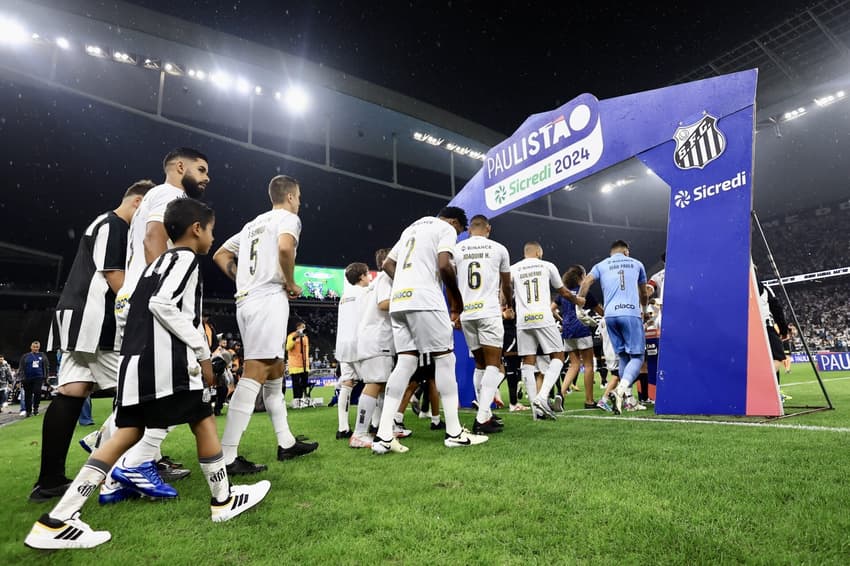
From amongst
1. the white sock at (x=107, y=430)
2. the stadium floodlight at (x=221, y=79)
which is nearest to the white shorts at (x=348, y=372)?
the white sock at (x=107, y=430)

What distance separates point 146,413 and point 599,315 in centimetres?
659

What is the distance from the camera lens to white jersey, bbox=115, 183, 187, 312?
108 inches

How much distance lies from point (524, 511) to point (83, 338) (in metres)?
2.74

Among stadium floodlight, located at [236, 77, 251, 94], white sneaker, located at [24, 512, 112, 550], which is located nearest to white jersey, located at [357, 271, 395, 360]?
white sneaker, located at [24, 512, 112, 550]

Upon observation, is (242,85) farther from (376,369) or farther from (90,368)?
(90,368)

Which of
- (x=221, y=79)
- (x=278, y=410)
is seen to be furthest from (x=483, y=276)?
(x=221, y=79)

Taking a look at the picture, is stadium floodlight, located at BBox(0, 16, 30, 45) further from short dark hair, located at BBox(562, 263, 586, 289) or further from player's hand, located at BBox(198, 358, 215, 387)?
player's hand, located at BBox(198, 358, 215, 387)

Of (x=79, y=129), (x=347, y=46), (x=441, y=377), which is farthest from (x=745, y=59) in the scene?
(x=79, y=129)

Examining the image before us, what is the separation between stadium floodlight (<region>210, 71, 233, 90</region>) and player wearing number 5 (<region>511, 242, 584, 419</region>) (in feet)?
54.4

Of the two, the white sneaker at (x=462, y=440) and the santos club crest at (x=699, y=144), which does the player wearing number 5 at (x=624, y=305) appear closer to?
the santos club crest at (x=699, y=144)

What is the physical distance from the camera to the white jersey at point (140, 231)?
2.74 meters

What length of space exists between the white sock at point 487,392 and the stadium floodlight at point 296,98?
56.2 ft

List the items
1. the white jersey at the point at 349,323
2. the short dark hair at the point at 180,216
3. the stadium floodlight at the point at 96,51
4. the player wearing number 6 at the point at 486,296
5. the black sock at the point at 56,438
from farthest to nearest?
the stadium floodlight at the point at 96,51 < the white jersey at the point at 349,323 < the player wearing number 6 at the point at 486,296 < the black sock at the point at 56,438 < the short dark hair at the point at 180,216

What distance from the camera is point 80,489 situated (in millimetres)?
1912
